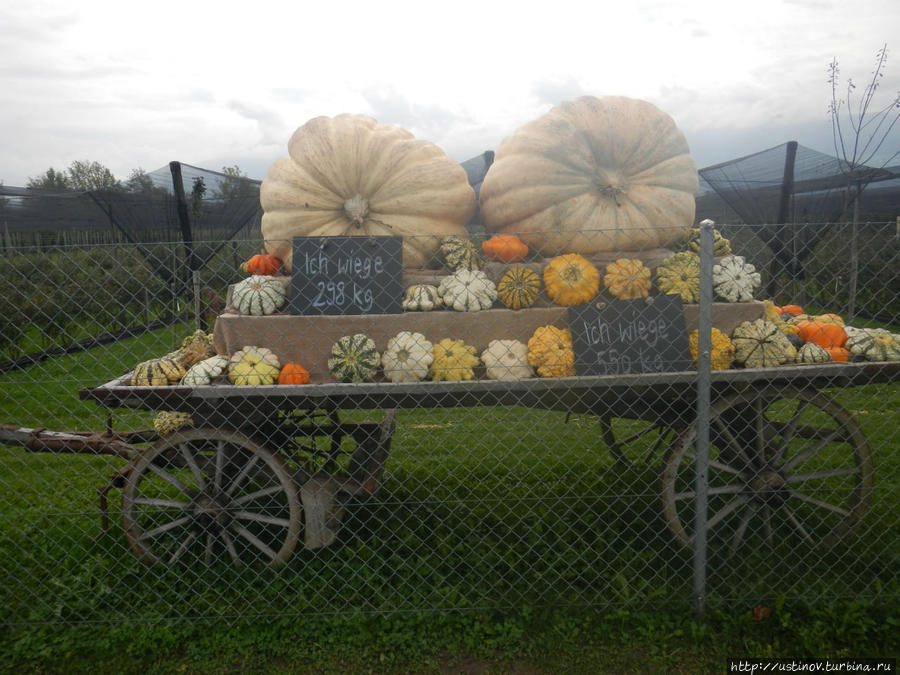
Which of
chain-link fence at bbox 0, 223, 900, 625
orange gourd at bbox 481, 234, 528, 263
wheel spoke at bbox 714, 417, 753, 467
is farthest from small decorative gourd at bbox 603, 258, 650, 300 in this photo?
wheel spoke at bbox 714, 417, 753, 467

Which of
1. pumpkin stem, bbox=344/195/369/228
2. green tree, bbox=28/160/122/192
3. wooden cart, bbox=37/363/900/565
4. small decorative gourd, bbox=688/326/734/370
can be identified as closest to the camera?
wooden cart, bbox=37/363/900/565

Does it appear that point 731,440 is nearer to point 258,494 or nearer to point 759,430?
point 759,430

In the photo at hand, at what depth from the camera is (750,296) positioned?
3.51 meters

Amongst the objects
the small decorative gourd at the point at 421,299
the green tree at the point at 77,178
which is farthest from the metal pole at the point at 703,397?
the green tree at the point at 77,178

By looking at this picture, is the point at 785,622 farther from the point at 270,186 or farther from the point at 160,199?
the point at 160,199

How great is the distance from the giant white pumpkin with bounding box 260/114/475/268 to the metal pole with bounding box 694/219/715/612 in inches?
64.7

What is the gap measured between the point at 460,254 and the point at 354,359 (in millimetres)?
908

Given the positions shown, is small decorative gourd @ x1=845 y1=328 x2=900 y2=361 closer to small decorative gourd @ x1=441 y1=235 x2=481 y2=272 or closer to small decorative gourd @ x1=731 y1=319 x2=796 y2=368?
small decorative gourd @ x1=731 y1=319 x2=796 y2=368

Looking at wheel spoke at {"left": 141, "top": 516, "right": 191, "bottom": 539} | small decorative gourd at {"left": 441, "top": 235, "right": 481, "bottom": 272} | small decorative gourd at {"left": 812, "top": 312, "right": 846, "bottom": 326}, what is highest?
small decorative gourd at {"left": 441, "top": 235, "right": 481, "bottom": 272}

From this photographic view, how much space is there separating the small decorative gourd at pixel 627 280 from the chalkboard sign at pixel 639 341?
0.27 meters

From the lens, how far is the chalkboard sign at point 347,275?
3336mm

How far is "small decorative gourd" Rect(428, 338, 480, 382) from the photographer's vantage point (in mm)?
3252

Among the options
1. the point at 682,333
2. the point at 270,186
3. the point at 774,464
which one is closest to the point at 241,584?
the point at 270,186

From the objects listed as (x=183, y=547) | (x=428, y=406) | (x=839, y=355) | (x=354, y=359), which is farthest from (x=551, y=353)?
(x=183, y=547)
